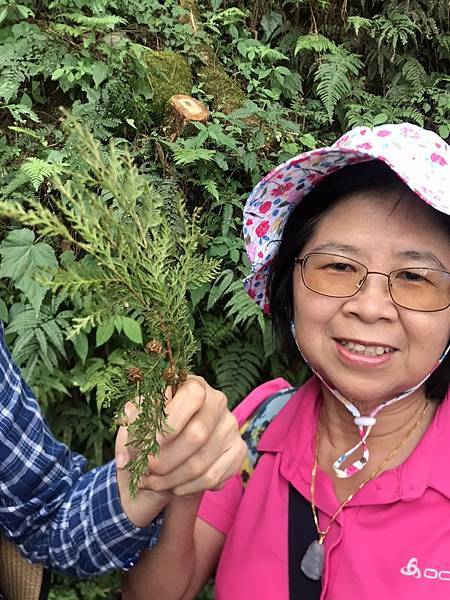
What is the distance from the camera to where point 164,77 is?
400 cm

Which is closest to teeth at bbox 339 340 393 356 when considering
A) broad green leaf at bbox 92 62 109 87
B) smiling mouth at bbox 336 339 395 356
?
smiling mouth at bbox 336 339 395 356

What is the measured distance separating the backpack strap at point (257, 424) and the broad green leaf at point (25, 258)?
4.17ft

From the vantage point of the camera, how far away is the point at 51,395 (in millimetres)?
3092

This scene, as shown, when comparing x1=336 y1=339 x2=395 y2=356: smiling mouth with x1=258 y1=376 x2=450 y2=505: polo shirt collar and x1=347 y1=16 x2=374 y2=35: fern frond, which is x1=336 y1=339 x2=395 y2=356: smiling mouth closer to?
x1=258 y1=376 x2=450 y2=505: polo shirt collar

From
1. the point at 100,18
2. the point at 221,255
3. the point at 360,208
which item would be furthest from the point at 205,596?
the point at 100,18

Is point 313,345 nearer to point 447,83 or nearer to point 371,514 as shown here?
point 371,514

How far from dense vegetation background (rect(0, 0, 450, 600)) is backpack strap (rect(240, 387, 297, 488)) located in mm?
978

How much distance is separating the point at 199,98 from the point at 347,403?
3.02 metres

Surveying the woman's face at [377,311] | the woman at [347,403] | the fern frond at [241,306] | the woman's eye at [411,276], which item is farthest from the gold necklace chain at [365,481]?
the fern frond at [241,306]

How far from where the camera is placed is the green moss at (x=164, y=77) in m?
3.89

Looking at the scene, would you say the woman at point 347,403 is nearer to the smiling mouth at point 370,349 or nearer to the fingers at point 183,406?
the smiling mouth at point 370,349

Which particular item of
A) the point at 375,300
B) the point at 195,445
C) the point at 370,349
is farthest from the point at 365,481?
the point at 195,445

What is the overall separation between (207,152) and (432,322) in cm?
227

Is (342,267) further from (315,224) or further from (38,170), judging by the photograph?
(38,170)
